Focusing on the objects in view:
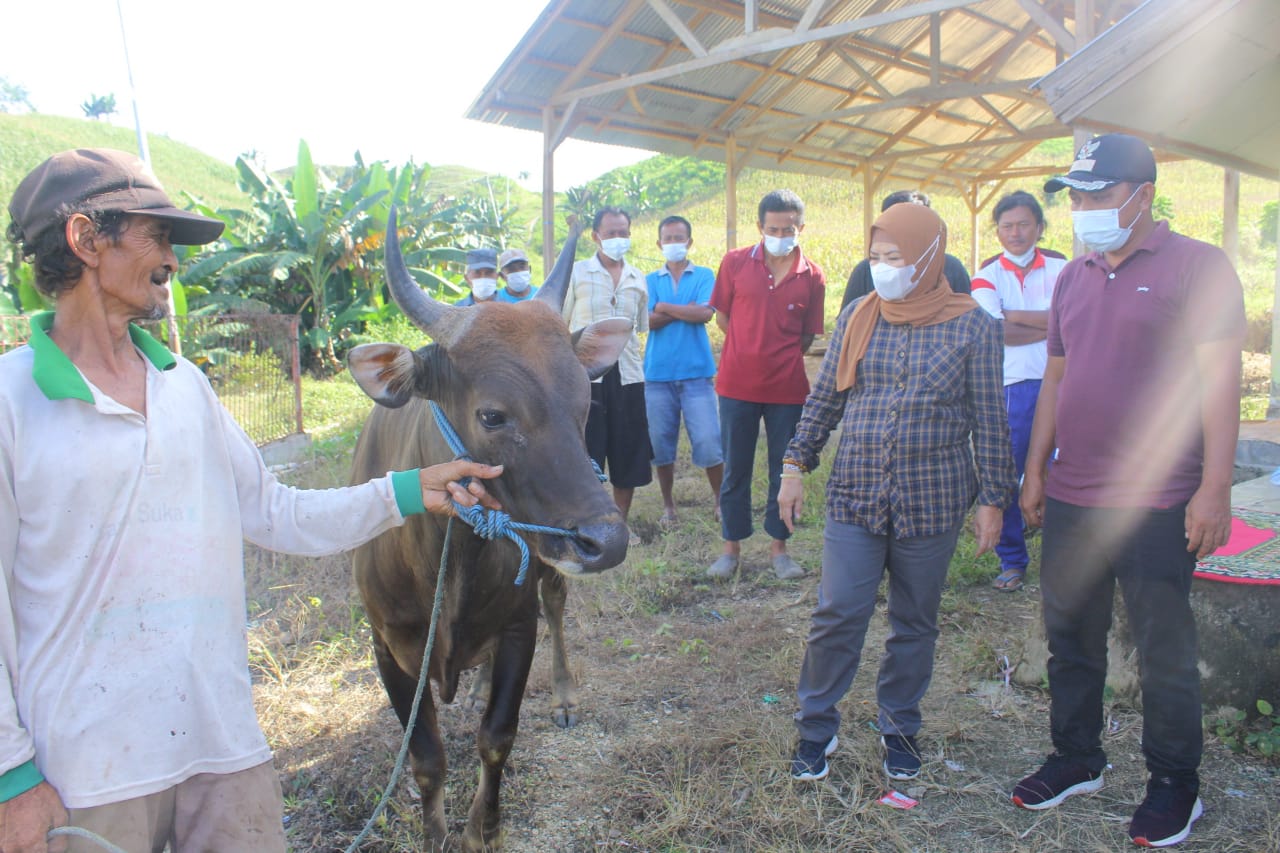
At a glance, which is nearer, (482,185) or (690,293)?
(690,293)

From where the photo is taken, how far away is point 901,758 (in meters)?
3.40

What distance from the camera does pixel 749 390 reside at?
5.45m

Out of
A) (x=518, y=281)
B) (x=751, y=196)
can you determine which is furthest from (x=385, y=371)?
(x=751, y=196)

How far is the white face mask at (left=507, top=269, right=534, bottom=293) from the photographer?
19.8 feet

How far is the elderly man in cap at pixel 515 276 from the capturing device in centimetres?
604

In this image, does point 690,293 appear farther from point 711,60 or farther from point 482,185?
point 482,185

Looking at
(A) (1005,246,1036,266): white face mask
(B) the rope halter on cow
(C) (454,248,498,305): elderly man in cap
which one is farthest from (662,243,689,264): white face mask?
(B) the rope halter on cow

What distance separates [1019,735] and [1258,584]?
3.63 feet

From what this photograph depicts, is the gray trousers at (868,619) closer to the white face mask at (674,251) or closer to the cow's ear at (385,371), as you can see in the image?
the cow's ear at (385,371)

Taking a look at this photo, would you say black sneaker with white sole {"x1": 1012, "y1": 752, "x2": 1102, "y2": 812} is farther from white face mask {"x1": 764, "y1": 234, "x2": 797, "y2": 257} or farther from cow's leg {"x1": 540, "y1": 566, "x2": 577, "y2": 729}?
white face mask {"x1": 764, "y1": 234, "x2": 797, "y2": 257}

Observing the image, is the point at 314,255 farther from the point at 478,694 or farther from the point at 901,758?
the point at 901,758

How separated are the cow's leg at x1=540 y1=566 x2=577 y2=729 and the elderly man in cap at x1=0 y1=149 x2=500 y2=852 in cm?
218

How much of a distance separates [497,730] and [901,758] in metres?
1.56

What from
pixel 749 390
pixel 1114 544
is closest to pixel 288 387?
pixel 749 390
